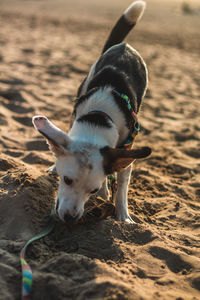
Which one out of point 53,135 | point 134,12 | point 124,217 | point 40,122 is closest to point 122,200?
point 124,217

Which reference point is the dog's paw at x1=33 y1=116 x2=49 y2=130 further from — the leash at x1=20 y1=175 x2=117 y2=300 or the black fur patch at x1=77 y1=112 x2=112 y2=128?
the leash at x1=20 y1=175 x2=117 y2=300

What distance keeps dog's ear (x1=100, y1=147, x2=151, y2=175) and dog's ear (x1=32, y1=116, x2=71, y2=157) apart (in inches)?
13.3

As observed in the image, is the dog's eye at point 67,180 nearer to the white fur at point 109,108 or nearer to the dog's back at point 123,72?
the white fur at point 109,108

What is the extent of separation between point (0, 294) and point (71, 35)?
13382 mm

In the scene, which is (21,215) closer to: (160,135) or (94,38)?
(160,135)

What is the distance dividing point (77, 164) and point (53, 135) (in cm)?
32

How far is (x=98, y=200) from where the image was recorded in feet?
12.5

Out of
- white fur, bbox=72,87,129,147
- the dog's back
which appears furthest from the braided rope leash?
the dog's back

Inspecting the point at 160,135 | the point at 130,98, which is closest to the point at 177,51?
the point at 160,135

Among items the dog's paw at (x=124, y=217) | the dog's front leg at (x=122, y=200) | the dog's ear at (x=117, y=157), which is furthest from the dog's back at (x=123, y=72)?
the dog's paw at (x=124, y=217)

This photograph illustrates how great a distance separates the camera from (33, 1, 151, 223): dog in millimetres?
2955

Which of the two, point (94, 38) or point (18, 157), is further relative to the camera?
point (94, 38)

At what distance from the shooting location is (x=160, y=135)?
20.6 ft

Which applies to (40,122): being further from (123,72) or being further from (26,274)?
(123,72)
